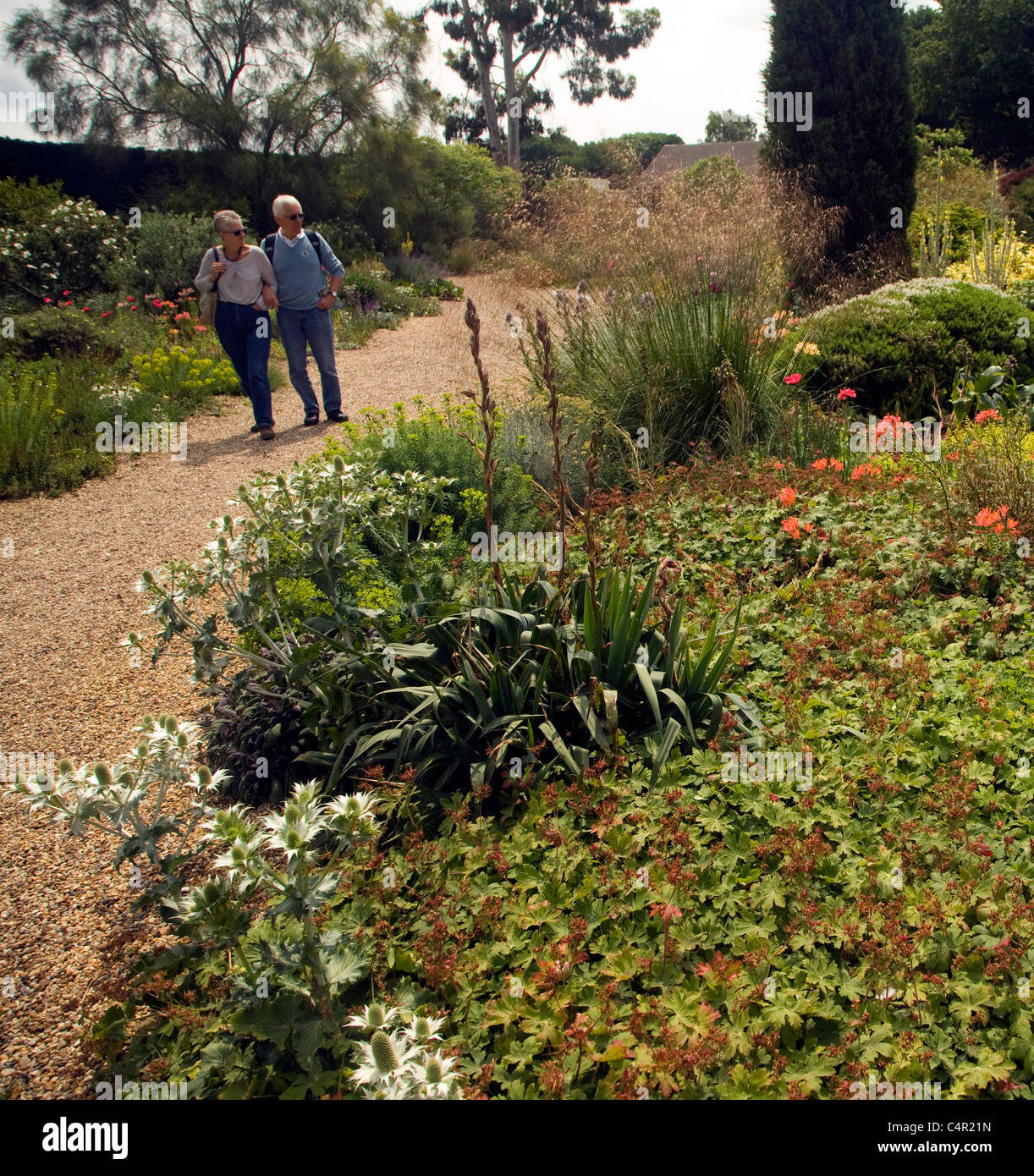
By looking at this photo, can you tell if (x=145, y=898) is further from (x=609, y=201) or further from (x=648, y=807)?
(x=609, y=201)

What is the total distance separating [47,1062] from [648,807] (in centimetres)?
178

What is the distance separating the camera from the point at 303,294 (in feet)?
24.2

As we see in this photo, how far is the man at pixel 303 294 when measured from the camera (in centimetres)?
723

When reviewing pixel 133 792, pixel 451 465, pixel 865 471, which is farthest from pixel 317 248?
pixel 133 792

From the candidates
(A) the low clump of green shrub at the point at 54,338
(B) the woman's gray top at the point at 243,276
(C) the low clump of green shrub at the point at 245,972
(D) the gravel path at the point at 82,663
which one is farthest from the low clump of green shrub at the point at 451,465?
(A) the low clump of green shrub at the point at 54,338

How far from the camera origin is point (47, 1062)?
2.18m

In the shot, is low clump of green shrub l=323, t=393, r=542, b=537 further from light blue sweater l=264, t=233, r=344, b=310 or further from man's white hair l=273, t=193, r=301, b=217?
man's white hair l=273, t=193, r=301, b=217

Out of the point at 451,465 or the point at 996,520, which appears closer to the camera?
the point at 996,520

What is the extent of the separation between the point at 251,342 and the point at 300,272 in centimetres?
75

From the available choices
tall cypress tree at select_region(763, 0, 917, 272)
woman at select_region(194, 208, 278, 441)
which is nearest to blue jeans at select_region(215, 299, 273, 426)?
woman at select_region(194, 208, 278, 441)

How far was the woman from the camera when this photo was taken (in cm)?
718

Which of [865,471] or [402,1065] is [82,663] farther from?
[865,471]

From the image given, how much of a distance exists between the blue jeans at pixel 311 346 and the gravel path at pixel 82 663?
27 centimetres
